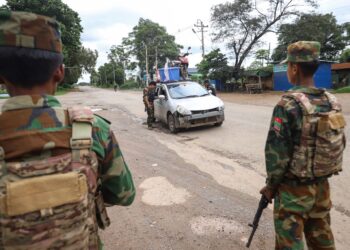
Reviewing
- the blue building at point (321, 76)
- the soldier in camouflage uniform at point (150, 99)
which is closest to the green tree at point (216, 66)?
the blue building at point (321, 76)

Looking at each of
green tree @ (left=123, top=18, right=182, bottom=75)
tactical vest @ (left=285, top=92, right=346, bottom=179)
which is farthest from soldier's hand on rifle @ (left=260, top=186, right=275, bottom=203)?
green tree @ (left=123, top=18, right=182, bottom=75)

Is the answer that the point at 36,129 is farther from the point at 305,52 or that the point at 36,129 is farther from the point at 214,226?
the point at 214,226

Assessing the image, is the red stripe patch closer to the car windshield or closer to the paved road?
the paved road

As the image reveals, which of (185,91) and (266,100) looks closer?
(185,91)

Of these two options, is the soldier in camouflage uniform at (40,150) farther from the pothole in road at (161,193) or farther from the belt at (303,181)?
the pothole in road at (161,193)

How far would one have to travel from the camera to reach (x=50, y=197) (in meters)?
1.20

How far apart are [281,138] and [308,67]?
0.56 metres

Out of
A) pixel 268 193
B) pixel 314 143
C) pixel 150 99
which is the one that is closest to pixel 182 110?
pixel 150 99

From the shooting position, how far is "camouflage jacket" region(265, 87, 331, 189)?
2.15 metres

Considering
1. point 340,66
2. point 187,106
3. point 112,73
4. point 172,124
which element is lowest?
point 172,124

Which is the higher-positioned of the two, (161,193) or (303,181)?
(303,181)

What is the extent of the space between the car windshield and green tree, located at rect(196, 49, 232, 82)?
2077cm

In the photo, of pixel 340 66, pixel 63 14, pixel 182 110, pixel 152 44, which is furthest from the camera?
pixel 152 44

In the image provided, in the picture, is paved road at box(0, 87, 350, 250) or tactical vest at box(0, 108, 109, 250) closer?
tactical vest at box(0, 108, 109, 250)
